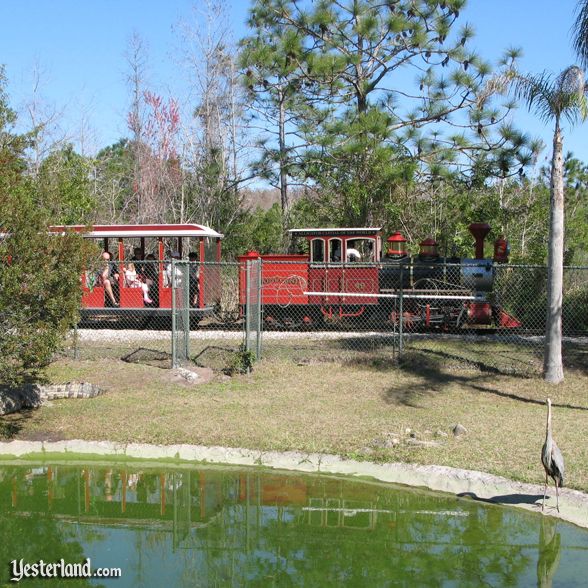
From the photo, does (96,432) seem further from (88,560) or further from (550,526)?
(550,526)

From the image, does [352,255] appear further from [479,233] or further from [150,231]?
[150,231]

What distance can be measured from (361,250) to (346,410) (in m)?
6.88

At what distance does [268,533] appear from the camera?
6398 millimetres

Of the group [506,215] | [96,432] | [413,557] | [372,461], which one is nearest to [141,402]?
[96,432]

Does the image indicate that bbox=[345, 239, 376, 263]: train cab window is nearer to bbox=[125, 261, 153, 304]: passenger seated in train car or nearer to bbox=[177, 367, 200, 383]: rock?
bbox=[125, 261, 153, 304]: passenger seated in train car

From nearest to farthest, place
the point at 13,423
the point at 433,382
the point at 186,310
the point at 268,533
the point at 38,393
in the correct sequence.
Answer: the point at 268,533 → the point at 13,423 → the point at 38,393 → the point at 433,382 → the point at 186,310

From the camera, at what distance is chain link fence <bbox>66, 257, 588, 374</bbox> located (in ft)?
45.4

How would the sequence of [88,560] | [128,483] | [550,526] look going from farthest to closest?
[128,483], [550,526], [88,560]

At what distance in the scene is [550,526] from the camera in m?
6.41

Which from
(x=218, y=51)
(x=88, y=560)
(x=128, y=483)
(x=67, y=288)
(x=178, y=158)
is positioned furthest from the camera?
(x=178, y=158)

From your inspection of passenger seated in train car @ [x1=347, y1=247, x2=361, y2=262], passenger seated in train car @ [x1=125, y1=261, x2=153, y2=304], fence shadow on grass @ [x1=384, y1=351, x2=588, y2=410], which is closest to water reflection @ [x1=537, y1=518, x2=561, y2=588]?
fence shadow on grass @ [x1=384, y1=351, x2=588, y2=410]

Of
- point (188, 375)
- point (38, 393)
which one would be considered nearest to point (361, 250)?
point (188, 375)

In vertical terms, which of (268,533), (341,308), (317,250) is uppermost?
(317,250)

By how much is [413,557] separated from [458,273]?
35.9 ft
